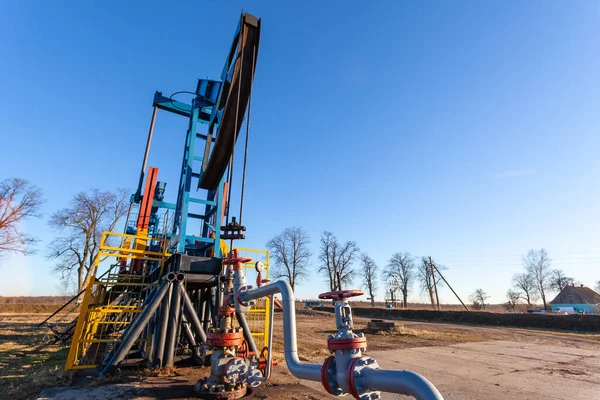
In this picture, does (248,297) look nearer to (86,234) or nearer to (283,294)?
(283,294)

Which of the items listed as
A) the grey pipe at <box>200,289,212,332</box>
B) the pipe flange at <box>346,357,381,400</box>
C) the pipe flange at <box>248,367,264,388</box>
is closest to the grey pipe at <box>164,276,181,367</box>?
the grey pipe at <box>200,289,212,332</box>

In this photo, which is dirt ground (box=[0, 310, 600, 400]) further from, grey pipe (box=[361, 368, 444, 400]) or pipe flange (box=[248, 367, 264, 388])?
grey pipe (box=[361, 368, 444, 400])

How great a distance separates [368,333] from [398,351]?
5772 mm

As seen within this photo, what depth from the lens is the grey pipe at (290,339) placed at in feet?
8.60

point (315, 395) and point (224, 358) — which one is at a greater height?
point (224, 358)

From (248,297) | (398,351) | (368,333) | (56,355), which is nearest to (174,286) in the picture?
(248,297)

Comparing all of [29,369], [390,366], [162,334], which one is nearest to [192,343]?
[162,334]

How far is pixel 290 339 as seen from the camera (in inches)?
115

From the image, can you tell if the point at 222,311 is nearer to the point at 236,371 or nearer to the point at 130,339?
the point at 236,371

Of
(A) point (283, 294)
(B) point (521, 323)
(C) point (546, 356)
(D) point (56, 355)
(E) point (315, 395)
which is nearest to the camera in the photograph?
(A) point (283, 294)

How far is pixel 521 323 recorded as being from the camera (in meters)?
22.0

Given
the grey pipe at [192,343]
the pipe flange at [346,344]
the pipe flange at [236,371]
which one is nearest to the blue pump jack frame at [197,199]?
the grey pipe at [192,343]

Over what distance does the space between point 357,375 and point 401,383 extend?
0.43m

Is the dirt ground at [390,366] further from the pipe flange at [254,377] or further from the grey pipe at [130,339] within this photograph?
the pipe flange at [254,377]
